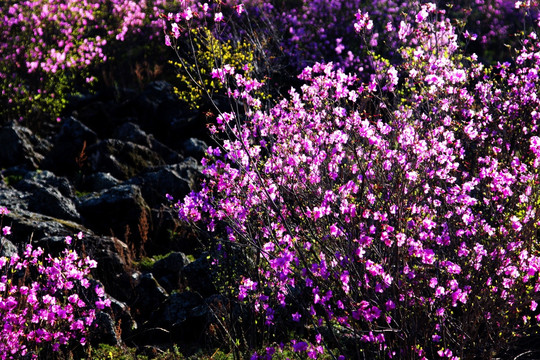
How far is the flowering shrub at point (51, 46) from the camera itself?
13.7 meters

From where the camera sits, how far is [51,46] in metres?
15.3

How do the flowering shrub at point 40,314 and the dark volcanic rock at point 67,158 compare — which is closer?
the flowering shrub at point 40,314

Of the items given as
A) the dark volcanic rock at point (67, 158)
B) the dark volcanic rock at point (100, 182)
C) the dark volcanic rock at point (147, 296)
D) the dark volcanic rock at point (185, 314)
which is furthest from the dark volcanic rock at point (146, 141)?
the dark volcanic rock at point (185, 314)

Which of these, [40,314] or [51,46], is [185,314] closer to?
[40,314]

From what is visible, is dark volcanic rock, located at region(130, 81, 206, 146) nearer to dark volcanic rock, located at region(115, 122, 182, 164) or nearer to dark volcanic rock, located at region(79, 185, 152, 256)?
dark volcanic rock, located at region(115, 122, 182, 164)

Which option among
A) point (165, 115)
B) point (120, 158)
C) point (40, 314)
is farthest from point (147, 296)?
point (165, 115)

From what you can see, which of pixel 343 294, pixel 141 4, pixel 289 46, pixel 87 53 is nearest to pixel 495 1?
pixel 289 46

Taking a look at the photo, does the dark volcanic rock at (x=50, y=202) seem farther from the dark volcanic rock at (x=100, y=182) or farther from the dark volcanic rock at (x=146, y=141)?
the dark volcanic rock at (x=146, y=141)

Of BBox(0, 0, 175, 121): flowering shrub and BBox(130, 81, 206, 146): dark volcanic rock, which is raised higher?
BBox(0, 0, 175, 121): flowering shrub

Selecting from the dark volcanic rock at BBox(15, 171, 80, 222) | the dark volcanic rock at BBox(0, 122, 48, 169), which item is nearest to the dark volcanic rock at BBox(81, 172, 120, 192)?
the dark volcanic rock at BBox(15, 171, 80, 222)

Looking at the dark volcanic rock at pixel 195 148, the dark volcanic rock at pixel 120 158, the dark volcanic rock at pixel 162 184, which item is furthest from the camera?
the dark volcanic rock at pixel 195 148

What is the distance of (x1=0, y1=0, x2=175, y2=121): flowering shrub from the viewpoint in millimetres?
13664

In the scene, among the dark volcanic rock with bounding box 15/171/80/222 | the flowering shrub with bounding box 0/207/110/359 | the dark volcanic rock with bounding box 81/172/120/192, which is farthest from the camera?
the dark volcanic rock with bounding box 81/172/120/192

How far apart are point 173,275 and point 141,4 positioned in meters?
13.7
